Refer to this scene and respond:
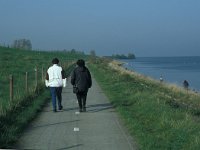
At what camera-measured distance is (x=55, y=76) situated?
1580cm

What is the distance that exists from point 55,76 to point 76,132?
4715 millimetres

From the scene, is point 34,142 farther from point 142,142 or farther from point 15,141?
point 142,142

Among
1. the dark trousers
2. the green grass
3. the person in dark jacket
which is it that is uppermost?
the person in dark jacket

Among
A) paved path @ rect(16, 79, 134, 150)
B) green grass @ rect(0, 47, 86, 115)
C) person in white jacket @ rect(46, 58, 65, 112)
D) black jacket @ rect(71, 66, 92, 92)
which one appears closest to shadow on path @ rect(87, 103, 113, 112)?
paved path @ rect(16, 79, 134, 150)

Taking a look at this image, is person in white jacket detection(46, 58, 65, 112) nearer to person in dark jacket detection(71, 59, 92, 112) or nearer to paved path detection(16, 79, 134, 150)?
person in dark jacket detection(71, 59, 92, 112)

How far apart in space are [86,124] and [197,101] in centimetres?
1518

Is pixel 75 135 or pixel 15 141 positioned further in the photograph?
pixel 75 135

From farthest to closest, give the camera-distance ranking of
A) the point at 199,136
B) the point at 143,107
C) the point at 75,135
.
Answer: the point at 143,107, the point at 75,135, the point at 199,136

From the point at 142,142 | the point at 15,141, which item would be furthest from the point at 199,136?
the point at 15,141

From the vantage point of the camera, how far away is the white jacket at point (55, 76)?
51.9 ft

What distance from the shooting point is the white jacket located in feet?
51.9

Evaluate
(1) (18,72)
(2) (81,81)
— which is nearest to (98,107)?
(2) (81,81)

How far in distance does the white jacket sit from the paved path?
2.98ft

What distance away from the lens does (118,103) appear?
57.6ft
